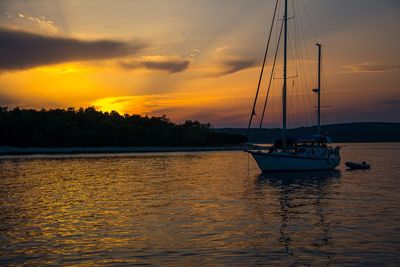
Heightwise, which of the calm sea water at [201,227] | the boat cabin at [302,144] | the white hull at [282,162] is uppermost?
the boat cabin at [302,144]

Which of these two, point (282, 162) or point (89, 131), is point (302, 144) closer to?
point (282, 162)

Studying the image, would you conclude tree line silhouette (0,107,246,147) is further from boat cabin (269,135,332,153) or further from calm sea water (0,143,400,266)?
calm sea water (0,143,400,266)

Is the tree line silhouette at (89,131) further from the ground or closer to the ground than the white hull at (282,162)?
further from the ground

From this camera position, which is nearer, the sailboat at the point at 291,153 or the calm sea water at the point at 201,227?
the calm sea water at the point at 201,227

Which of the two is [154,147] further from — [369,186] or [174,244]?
[174,244]

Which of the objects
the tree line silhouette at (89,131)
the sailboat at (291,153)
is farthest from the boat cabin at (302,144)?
the tree line silhouette at (89,131)

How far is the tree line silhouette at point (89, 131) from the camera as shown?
147500 mm

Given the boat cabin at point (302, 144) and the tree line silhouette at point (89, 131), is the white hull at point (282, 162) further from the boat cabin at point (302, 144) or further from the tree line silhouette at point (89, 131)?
the tree line silhouette at point (89, 131)

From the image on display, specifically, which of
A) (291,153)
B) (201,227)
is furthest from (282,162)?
(201,227)

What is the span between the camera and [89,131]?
163 m

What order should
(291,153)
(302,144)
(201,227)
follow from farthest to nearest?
(302,144), (291,153), (201,227)

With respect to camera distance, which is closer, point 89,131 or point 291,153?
point 291,153

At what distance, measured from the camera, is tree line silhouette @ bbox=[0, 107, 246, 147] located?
5807 inches

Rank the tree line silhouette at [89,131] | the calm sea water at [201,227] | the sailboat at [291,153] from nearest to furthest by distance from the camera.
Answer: the calm sea water at [201,227] < the sailboat at [291,153] < the tree line silhouette at [89,131]
